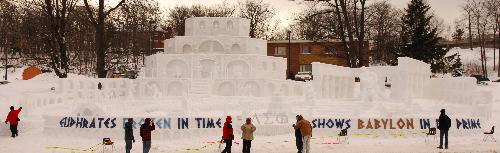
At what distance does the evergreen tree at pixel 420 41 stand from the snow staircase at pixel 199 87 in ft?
67.2

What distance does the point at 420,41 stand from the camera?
157ft

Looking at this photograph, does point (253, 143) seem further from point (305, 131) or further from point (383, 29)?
point (383, 29)

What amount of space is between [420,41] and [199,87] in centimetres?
2215

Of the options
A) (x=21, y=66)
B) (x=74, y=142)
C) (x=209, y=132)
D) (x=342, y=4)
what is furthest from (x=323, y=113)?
(x=21, y=66)

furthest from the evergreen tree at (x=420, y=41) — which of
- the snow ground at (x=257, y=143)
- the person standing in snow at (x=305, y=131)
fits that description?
the person standing in snow at (x=305, y=131)

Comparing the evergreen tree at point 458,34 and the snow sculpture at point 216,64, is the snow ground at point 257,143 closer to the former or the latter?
the snow sculpture at point 216,64

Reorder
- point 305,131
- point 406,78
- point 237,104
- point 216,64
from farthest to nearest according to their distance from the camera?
point 216,64 < point 406,78 < point 237,104 < point 305,131

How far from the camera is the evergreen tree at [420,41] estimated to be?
4747 centimetres

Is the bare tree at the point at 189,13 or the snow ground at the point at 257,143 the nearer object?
the snow ground at the point at 257,143

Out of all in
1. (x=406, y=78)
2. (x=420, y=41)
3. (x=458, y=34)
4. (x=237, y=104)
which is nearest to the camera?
(x=237, y=104)

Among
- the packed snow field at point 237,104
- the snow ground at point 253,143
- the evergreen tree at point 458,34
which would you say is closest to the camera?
the snow ground at point 253,143

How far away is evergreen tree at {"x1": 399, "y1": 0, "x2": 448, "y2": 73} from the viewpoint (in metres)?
47.5

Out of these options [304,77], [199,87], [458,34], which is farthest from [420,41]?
[458,34]

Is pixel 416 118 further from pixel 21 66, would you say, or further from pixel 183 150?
pixel 21 66
